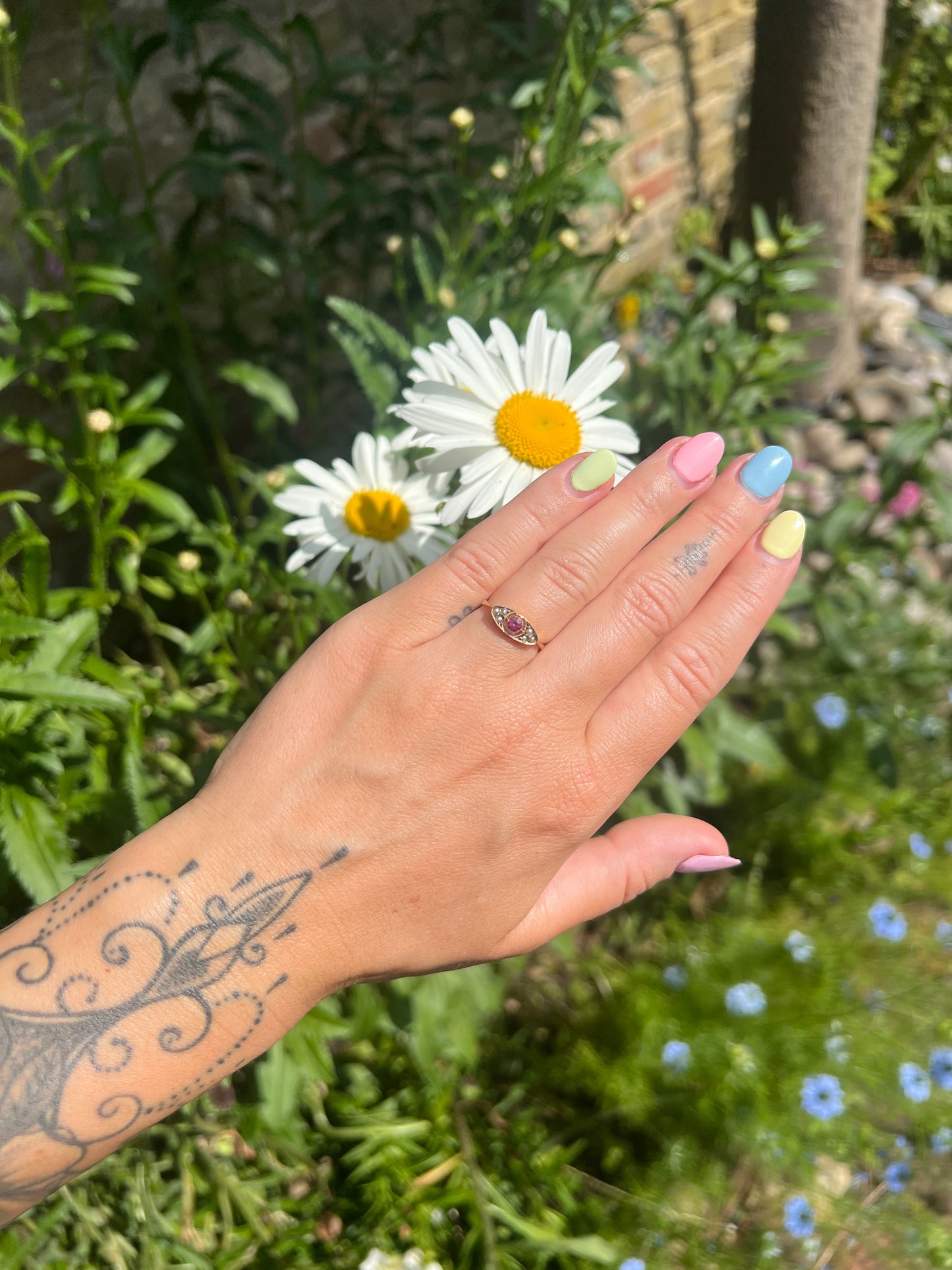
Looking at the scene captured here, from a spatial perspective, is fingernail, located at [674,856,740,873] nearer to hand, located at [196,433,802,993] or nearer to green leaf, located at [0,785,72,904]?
hand, located at [196,433,802,993]

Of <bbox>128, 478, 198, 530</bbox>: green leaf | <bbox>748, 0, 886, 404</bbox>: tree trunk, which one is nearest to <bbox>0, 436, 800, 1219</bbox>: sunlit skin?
<bbox>128, 478, 198, 530</bbox>: green leaf

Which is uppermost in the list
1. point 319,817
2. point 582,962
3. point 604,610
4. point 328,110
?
point 328,110

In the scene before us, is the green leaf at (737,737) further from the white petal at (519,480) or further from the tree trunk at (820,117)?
the tree trunk at (820,117)

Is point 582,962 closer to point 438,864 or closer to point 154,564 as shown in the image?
point 438,864

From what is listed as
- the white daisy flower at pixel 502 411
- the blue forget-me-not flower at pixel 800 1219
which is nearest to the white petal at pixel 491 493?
the white daisy flower at pixel 502 411

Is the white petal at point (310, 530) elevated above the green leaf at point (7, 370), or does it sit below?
below

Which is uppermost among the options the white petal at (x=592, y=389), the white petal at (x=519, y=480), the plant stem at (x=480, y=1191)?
the white petal at (x=592, y=389)

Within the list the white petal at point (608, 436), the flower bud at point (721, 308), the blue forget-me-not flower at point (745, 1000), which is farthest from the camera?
the flower bud at point (721, 308)

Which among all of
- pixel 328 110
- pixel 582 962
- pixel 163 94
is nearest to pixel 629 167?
pixel 328 110

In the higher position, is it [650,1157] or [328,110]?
[328,110]
